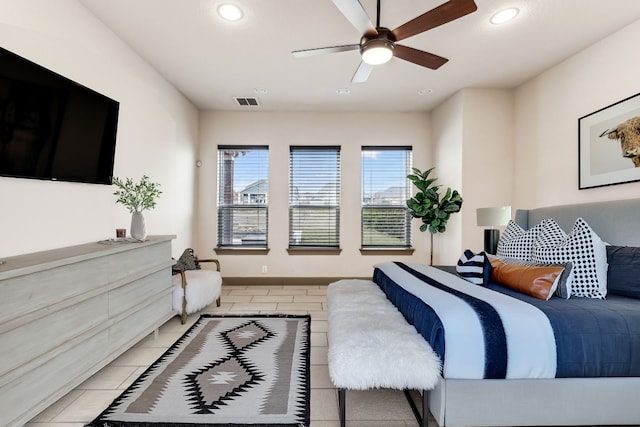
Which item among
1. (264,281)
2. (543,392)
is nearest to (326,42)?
(543,392)

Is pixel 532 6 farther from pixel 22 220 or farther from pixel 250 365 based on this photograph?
pixel 22 220

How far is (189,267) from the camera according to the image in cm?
389

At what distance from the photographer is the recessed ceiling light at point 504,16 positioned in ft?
8.16

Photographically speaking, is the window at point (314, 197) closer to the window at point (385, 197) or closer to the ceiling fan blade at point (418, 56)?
the window at point (385, 197)

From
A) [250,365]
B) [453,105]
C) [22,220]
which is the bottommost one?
[250,365]

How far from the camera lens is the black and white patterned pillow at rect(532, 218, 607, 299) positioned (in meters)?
2.06

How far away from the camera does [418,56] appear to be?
2510mm

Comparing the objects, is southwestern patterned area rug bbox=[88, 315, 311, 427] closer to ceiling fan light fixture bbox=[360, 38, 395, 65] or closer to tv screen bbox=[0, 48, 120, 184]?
tv screen bbox=[0, 48, 120, 184]

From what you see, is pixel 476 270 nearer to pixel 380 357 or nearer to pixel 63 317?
pixel 380 357

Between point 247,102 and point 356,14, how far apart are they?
2.91 m

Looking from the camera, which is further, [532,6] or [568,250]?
[532,6]

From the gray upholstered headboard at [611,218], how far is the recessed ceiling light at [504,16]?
175 centimetres

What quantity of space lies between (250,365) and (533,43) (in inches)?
153

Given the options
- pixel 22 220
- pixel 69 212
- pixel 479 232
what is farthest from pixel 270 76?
pixel 479 232
